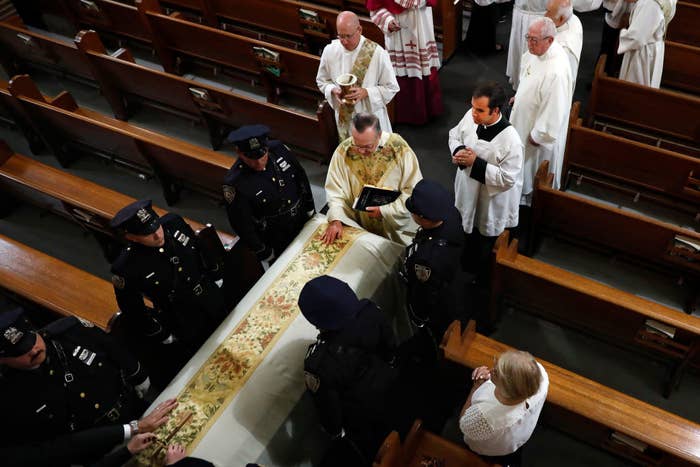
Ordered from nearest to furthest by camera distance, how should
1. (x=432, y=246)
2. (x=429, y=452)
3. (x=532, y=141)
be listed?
(x=429, y=452) → (x=432, y=246) → (x=532, y=141)

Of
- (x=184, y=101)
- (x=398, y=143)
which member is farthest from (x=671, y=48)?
(x=184, y=101)

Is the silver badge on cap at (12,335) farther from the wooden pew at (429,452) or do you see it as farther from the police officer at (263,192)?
the wooden pew at (429,452)

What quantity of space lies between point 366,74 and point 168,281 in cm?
207

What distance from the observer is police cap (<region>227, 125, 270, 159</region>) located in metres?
3.18

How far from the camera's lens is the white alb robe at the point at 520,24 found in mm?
4789

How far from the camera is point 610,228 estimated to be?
3.39 meters

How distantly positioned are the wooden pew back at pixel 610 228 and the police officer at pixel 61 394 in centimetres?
244

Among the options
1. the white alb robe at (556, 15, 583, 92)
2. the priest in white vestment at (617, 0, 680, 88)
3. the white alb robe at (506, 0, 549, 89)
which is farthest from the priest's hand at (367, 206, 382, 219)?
the priest in white vestment at (617, 0, 680, 88)

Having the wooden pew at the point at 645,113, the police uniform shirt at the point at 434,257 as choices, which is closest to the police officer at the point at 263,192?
the police uniform shirt at the point at 434,257

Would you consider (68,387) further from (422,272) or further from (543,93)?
(543,93)

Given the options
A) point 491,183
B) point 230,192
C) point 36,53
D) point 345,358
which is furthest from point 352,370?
point 36,53

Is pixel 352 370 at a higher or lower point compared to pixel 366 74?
lower

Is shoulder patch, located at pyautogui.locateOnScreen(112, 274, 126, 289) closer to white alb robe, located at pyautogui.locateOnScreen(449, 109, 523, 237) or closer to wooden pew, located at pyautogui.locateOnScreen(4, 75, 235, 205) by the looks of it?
wooden pew, located at pyautogui.locateOnScreen(4, 75, 235, 205)

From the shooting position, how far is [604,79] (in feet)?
13.5
